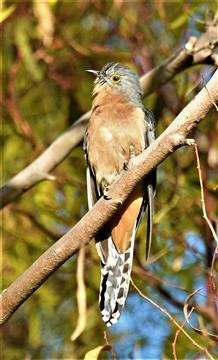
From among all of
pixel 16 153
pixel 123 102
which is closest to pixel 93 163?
pixel 123 102

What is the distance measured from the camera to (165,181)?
229 inches

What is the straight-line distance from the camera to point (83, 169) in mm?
6066

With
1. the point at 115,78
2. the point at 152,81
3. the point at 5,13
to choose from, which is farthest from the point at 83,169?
the point at 5,13

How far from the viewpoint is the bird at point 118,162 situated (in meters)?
5.27

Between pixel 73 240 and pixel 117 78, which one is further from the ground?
pixel 73 240

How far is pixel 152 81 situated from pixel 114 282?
1148 mm

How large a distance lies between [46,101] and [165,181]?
114 cm

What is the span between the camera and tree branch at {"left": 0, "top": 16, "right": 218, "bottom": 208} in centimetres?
512

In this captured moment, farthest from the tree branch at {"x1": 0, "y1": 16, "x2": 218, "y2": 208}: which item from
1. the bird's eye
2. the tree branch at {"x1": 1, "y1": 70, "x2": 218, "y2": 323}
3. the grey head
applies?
the tree branch at {"x1": 1, "y1": 70, "x2": 218, "y2": 323}

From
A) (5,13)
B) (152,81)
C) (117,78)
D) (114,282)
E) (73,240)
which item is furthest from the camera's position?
(117,78)

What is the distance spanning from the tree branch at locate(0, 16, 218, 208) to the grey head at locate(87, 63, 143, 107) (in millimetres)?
292

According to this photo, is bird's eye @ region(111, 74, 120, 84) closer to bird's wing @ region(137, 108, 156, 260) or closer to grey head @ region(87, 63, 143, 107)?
grey head @ region(87, 63, 143, 107)

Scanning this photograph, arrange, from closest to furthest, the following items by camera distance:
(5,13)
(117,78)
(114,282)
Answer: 1. (114,282)
2. (5,13)
3. (117,78)

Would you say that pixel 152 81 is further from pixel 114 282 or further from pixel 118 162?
pixel 114 282
